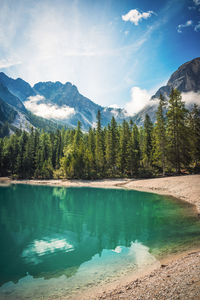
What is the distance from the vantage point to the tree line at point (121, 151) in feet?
132

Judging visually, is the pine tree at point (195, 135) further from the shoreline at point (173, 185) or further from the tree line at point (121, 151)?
the shoreline at point (173, 185)

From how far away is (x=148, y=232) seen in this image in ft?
45.0

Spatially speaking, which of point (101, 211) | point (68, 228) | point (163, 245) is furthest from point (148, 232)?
point (101, 211)

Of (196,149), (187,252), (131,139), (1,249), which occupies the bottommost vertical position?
(1,249)

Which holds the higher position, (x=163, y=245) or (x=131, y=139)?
(x=131, y=139)

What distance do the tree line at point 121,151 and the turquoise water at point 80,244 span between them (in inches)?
966

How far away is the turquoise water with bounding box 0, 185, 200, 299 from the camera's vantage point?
794cm

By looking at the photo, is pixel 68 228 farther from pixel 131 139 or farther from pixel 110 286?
pixel 131 139

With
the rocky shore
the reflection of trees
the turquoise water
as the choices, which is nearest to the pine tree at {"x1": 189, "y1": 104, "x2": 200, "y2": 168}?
the turquoise water

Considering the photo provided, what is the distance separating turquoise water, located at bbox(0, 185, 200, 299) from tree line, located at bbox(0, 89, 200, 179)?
24540mm

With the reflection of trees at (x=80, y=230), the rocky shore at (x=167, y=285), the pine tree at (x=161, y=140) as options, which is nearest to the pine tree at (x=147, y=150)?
the pine tree at (x=161, y=140)

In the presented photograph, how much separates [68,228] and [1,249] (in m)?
5.68

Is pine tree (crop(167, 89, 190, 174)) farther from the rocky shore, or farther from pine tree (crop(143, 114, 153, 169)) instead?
the rocky shore

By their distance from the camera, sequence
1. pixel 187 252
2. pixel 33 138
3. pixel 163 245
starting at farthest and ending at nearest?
pixel 33 138, pixel 163 245, pixel 187 252
